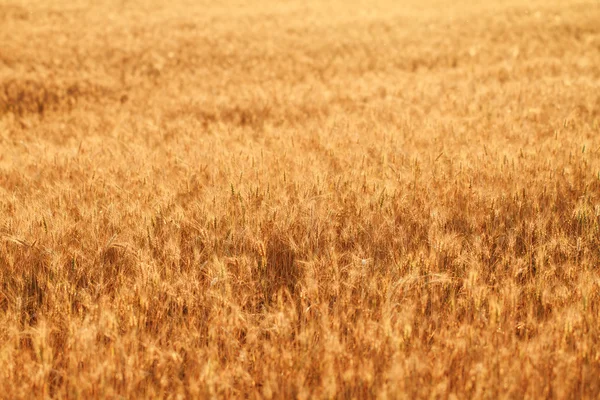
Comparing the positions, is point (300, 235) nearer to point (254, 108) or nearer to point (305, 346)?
point (305, 346)

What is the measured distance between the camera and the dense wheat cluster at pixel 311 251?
1.29m

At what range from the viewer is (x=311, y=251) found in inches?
73.4

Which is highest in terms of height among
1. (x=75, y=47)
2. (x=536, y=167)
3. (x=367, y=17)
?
(x=367, y=17)

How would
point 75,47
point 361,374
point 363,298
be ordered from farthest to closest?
point 75,47
point 363,298
point 361,374

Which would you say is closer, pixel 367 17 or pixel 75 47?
pixel 75 47

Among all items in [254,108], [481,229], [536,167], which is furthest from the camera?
[254,108]

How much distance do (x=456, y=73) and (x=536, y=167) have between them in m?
4.70

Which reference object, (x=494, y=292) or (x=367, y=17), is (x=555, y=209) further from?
(x=367, y=17)

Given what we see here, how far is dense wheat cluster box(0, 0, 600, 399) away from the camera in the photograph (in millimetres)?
1286

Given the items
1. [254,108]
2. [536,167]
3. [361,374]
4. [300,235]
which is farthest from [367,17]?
[361,374]

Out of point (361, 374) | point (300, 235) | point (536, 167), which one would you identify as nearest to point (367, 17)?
point (536, 167)

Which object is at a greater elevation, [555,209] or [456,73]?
[456,73]

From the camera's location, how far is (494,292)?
5.27ft

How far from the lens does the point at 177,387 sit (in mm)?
1284
